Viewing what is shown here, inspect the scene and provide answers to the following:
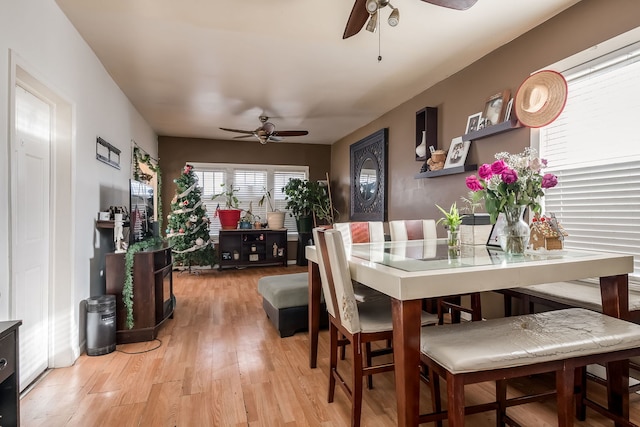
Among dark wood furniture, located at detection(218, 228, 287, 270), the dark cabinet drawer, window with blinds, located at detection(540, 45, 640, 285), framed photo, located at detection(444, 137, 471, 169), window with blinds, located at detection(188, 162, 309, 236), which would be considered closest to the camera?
the dark cabinet drawer

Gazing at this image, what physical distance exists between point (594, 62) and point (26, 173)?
391 centimetres

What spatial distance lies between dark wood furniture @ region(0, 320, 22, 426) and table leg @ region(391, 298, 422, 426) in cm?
148

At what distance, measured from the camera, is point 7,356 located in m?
1.26

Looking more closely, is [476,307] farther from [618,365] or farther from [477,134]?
[477,134]

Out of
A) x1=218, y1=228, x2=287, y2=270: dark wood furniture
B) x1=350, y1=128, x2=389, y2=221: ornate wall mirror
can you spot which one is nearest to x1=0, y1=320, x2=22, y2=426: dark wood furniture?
x1=350, y1=128, x2=389, y2=221: ornate wall mirror

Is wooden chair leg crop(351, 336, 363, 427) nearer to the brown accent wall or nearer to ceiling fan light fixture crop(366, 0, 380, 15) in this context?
ceiling fan light fixture crop(366, 0, 380, 15)

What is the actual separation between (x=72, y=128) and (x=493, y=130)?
3460mm

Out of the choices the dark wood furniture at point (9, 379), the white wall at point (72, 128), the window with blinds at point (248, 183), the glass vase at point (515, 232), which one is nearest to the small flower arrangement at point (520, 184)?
the glass vase at point (515, 232)

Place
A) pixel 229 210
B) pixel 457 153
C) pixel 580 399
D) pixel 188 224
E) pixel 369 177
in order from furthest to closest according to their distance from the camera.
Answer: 1. pixel 229 210
2. pixel 188 224
3. pixel 369 177
4. pixel 457 153
5. pixel 580 399

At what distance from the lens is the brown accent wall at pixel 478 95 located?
90.5 inches

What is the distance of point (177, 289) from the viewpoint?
16.4ft

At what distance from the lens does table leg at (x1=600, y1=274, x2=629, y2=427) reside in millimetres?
1688

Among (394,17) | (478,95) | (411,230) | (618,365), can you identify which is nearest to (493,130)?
(478,95)

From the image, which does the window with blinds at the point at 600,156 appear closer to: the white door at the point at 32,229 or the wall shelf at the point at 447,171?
the wall shelf at the point at 447,171
